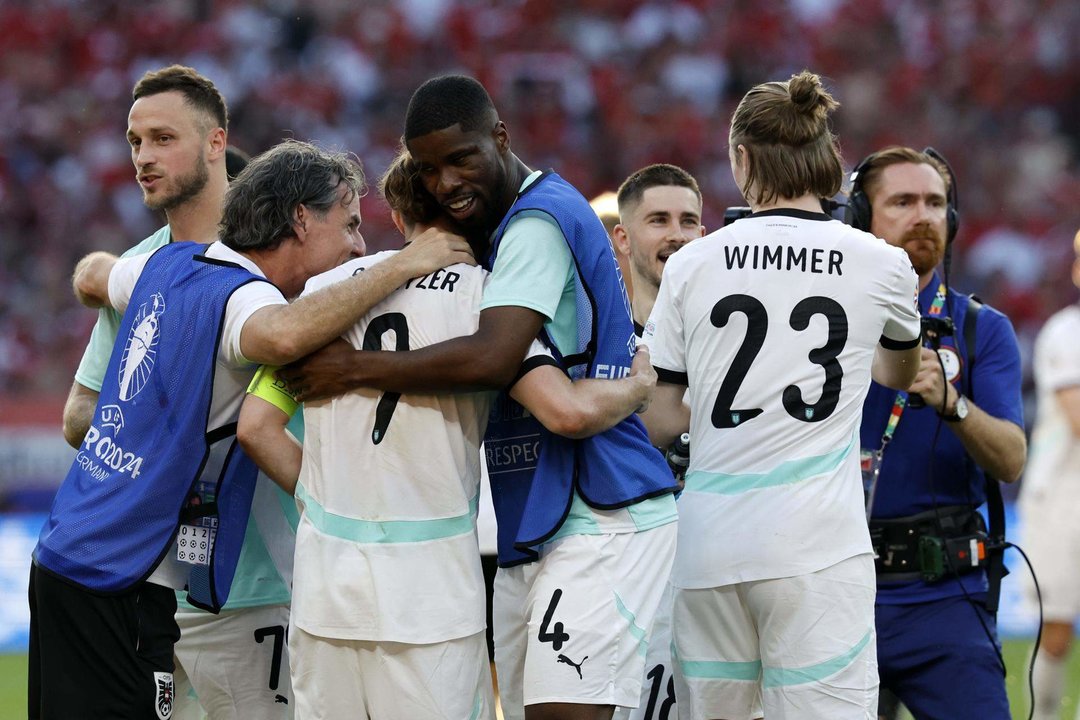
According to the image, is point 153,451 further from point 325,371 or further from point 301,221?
Result: point 301,221

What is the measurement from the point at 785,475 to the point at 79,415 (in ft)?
8.58

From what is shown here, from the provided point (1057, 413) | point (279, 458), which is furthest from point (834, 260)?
point (1057, 413)

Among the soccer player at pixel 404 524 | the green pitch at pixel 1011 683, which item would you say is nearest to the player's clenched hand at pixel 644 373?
the soccer player at pixel 404 524

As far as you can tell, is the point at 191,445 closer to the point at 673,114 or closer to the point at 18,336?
the point at 18,336

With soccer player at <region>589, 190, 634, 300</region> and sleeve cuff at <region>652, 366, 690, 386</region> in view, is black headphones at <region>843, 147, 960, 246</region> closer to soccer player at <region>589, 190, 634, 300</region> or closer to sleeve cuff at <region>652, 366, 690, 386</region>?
soccer player at <region>589, 190, 634, 300</region>

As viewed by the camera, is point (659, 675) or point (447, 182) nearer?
Answer: point (447, 182)

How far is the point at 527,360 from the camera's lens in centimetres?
382

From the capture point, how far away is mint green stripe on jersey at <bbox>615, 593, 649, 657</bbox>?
3.86 meters

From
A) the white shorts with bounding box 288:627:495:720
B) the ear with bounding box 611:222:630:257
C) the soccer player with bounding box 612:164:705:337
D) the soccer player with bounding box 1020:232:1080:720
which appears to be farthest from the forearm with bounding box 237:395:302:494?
the soccer player with bounding box 1020:232:1080:720

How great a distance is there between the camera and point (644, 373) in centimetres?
396

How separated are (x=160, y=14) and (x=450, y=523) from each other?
15.9 meters

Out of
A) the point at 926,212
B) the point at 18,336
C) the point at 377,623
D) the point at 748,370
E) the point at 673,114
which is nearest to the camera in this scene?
the point at 377,623

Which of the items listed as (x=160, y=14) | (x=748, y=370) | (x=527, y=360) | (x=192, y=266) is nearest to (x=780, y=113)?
(x=748, y=370)

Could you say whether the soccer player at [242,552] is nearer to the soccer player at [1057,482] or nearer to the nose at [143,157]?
the nose at [143,157]
